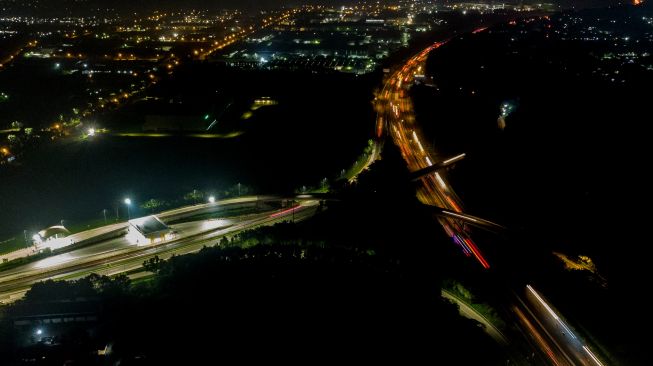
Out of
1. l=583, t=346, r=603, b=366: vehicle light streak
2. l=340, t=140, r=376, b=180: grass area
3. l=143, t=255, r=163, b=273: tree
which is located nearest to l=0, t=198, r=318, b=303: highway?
l=143, t=255, r=163, b=273: tree

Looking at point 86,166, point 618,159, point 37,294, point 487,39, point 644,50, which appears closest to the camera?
point 37,294

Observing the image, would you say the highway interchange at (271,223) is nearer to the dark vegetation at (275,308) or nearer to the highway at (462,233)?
the highway at (462,233)

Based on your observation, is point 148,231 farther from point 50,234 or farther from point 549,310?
point 549,310

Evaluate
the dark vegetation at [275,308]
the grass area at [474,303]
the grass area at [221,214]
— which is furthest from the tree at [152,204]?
the grass area at [474,303]

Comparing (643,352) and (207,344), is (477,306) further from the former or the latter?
(207,344)

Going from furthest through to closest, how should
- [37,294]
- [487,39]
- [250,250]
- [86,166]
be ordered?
[487,39] < [86,166] < [250,250] < [37,294]

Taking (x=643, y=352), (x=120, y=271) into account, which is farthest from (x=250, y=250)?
(x=643, y=352)

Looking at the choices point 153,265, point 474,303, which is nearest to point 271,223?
point 153,265

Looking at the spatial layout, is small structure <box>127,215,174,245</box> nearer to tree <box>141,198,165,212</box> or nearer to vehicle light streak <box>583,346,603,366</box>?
tree <box>141,198,165,212</box>
